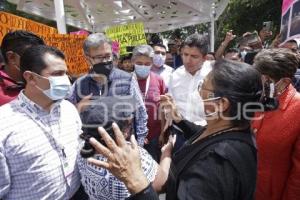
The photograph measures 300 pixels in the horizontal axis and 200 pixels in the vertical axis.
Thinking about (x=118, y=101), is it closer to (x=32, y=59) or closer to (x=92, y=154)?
(x=92, y=154)

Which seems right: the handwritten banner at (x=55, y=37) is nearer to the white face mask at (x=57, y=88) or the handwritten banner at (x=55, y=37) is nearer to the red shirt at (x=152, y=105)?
the red shirt at (x=152, y=105)

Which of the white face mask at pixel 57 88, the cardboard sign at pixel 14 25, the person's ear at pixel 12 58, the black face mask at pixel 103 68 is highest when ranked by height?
the cardboard sign at pixel 14 25

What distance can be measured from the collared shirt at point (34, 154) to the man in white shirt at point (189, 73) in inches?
64.0

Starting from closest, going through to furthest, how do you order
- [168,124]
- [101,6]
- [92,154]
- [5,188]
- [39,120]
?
[92,154] < [5,188] < [39,120] < [168,124] < [101,6]

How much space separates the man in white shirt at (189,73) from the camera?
367 cm

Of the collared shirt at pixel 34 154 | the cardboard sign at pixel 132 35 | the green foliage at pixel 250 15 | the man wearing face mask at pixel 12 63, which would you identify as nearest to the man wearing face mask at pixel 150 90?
the man wearing face mask at pixel 12 63

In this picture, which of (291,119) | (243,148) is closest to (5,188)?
(243,148)

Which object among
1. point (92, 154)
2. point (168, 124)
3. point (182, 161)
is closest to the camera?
point (92, 154)

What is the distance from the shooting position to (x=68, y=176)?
218cm

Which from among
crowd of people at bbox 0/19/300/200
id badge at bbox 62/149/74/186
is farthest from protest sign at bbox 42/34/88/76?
id badge at bbox 62/149/74/186

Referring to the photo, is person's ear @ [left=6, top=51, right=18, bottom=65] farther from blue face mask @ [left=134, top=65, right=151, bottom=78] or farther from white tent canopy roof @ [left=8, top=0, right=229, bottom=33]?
white tent canopy roof @ [left=8, top=0, right=229, bottom=33]

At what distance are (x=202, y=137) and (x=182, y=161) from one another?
0.59ft

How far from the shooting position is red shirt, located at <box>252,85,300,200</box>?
99.2 inches

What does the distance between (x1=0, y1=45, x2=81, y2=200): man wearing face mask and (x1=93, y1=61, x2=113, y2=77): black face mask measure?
3.35 ft
